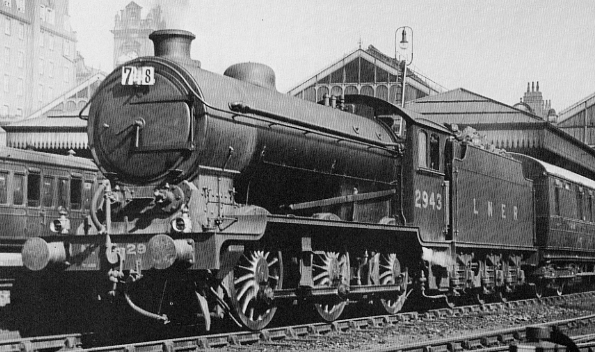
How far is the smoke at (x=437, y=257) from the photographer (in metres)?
13.5

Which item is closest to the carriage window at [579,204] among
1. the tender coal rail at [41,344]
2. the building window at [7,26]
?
the tender coal rail at [41,344]

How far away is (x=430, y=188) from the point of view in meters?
14.0

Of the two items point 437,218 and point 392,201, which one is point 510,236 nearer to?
point 437,218

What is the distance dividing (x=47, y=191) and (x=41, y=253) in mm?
7959

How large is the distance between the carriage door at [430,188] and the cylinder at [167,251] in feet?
17.7

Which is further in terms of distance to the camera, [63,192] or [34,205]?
[63,192]

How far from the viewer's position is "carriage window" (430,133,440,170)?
14266 mm

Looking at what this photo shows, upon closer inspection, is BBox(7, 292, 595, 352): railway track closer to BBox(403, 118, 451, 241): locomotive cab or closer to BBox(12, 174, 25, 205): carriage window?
BBox(403, 118, 451, 241): locomotive cab

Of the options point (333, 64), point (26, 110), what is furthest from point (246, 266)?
point (26, 110)

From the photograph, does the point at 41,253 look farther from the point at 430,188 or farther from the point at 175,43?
the point at 430,188

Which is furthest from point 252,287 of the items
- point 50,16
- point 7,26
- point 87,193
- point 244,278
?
point 50,16

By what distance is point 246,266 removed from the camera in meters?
10.0

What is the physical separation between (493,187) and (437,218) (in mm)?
2931

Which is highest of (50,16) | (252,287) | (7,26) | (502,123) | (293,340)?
(50,16)
